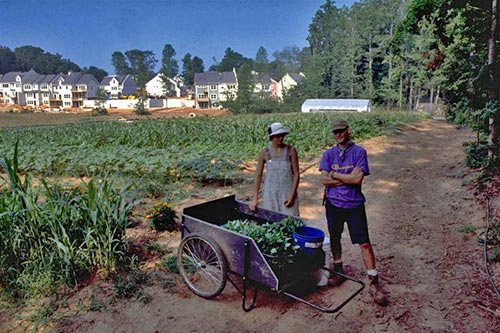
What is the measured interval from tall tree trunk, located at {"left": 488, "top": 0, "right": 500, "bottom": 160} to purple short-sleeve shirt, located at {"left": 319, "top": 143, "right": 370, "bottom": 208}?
4263 millimetres

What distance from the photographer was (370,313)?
2695mm

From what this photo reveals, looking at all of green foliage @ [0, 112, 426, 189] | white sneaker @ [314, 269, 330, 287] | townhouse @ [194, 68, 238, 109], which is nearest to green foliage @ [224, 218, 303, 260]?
white sneaker @ [314, 269, 330, 287]

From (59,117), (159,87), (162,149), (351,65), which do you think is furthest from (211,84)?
(162,149)

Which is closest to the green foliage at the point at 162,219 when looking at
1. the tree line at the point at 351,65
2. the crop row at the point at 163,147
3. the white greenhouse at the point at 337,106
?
the crop row at the point at 163,147

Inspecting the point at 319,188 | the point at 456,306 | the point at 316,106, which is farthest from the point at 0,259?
the point at 316,106

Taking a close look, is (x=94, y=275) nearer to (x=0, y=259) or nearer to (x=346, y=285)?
(x=0, y=259)

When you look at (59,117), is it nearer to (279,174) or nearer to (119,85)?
(279,174)

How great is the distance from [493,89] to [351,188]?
4.58 metres

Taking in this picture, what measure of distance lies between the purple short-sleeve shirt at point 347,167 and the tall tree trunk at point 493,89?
14.0 ft

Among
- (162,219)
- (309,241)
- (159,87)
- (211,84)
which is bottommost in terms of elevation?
(162,219)

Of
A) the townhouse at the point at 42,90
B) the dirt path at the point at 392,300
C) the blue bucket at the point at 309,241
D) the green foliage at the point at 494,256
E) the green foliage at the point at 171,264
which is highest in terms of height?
the townhouse at the point at 42,90

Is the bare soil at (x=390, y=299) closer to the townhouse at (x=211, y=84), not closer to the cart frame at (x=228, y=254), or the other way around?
the cart frame at (x=228, y=254)

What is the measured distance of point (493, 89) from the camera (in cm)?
581

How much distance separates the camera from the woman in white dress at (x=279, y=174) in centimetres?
330
